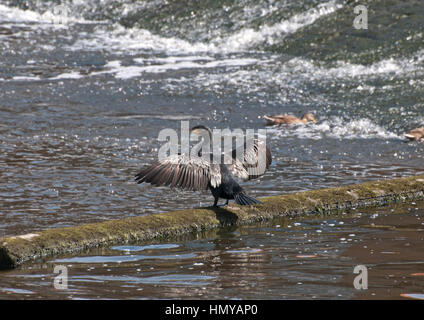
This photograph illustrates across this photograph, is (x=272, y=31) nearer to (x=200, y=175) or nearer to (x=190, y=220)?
(x=200, y=175)

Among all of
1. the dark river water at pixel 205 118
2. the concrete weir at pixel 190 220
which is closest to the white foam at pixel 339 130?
the dark river water at pixel 205 118

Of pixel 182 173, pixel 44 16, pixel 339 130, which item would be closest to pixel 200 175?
pixel 182 173

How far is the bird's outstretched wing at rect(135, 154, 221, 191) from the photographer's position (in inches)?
298

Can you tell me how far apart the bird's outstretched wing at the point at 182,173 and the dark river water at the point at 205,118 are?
2.01 feet

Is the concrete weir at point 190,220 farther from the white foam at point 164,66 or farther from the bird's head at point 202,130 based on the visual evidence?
the white foam at point 164,66

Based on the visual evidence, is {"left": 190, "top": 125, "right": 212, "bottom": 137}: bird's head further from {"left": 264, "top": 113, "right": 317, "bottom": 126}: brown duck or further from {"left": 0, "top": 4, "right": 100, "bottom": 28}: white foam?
{"left": 0, "top": 4, "right": 100, "bottom": 28}: white foam

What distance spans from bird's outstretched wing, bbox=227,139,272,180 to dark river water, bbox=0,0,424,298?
0.85 m

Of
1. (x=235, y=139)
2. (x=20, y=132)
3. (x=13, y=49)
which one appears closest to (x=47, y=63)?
(x=13, y=49)

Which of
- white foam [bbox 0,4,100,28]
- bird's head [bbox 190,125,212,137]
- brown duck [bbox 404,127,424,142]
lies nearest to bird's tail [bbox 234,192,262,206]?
bird's head [bbox 190,125,212,137]

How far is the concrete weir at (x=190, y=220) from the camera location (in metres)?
6.27

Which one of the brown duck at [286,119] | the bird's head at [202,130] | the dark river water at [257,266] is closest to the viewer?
the dark river water at [257,266]

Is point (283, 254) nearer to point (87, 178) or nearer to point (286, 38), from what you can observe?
point (87, 178)

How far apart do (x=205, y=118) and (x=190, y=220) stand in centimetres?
792
